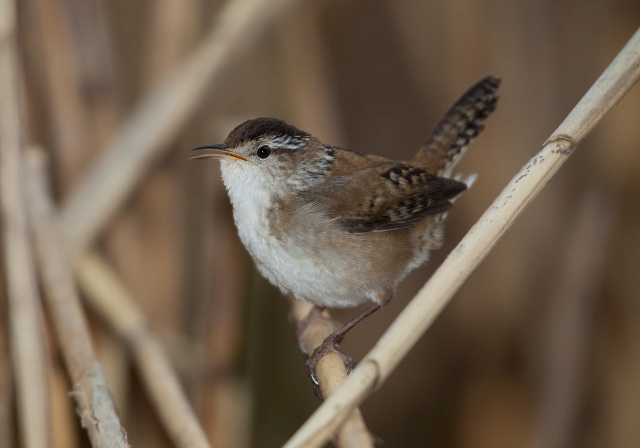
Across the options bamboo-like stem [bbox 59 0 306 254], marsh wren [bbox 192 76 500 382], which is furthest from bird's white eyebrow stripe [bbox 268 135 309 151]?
bamboo-like stem [bbox 59 0 306 254]

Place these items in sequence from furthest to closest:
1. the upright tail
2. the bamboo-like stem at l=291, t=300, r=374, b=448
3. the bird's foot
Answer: the upright tail < the bird's foot < the bamboo-like stem at l=291, t=300, r=374, b=448

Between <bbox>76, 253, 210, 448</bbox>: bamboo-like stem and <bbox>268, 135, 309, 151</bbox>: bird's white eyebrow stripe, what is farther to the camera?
<bbox>268, 135, 309, 151</bbox>: bird's white eyebrow stripe

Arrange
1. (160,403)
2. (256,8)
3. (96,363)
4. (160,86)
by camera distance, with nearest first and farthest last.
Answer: (96,363) < (160,403) < (256,8) < (160,86)

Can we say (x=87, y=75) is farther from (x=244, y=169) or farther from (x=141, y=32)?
(x=141, y=32)

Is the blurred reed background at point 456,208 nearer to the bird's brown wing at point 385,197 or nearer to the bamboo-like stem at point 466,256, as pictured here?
the bird's brown wing at point 385,197

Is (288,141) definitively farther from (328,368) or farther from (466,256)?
(466,256)

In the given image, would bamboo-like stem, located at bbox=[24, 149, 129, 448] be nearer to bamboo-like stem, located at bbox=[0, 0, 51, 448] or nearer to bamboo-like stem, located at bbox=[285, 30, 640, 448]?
bamboo-like stem, located at bbox=[0, 0, 51, 448]

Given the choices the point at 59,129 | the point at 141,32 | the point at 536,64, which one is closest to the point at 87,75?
the point at 59,129
